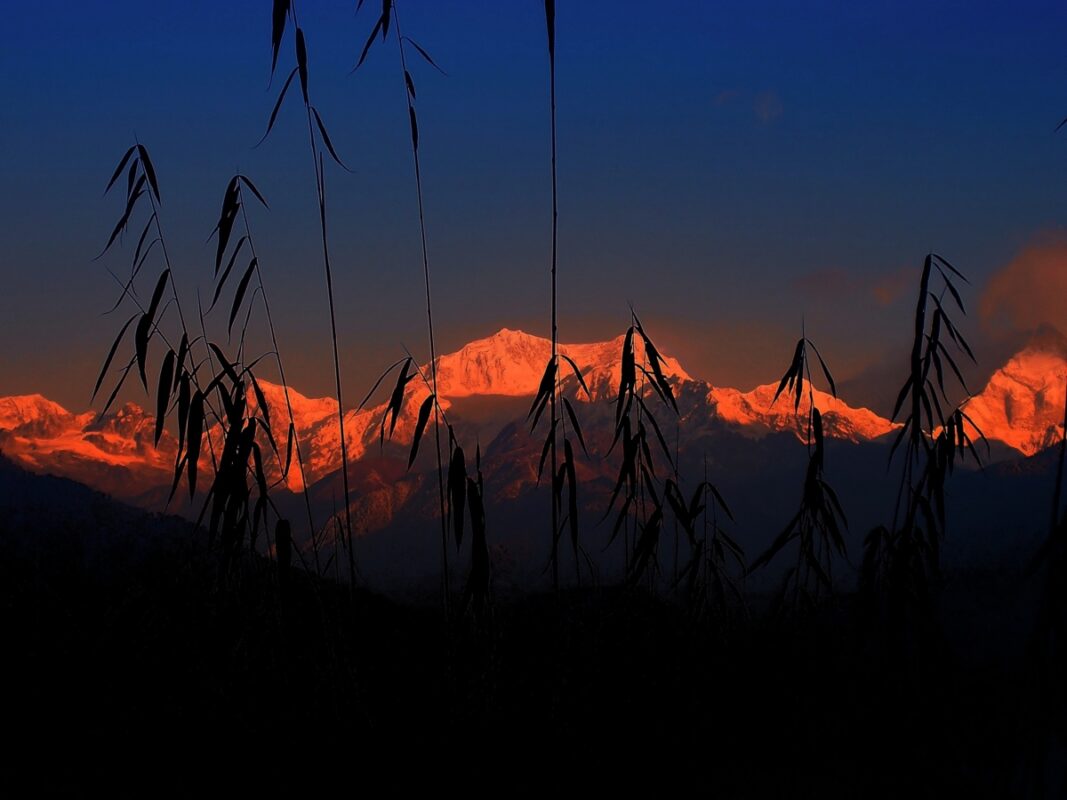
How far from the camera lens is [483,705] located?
489 cm

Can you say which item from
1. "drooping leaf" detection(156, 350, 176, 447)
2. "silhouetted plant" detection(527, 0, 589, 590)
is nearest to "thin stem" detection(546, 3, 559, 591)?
"silhouetted plant" detection(527, 0, 589, 590)

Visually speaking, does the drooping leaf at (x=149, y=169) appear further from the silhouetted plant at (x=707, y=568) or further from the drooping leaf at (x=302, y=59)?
the silhouetted plant at (x=707, y=568)

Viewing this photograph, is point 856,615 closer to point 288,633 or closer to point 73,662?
point 288,633

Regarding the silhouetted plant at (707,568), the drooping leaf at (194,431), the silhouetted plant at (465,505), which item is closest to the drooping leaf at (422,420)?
the silhouetted plant at (465,505)

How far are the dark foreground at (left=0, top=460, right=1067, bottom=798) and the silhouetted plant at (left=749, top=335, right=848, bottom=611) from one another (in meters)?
0.27

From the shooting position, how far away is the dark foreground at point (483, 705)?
453 cm

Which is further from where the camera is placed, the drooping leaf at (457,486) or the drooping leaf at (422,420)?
the drooping leaf at (422,420)

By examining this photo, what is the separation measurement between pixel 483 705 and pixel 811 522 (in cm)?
210

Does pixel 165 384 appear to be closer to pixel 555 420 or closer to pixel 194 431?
pixel 194 431

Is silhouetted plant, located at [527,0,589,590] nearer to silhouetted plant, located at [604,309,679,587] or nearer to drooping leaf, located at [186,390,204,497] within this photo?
silhouetted plant, located at [604,309,679,587]

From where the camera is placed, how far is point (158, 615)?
5.83 meters

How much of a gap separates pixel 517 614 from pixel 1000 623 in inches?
152

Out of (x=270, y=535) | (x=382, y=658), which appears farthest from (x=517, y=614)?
(x=270, y=535)

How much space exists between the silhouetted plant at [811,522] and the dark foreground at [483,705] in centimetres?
27
